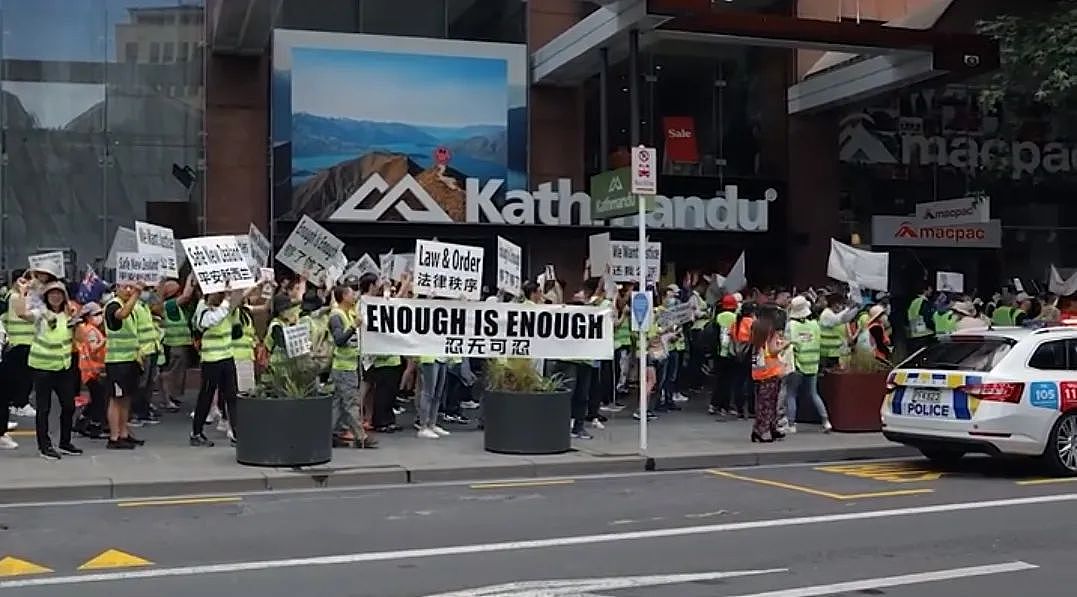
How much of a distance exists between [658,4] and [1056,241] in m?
14.8

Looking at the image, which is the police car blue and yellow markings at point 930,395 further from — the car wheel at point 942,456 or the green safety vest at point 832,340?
the green safety vest at point 832,340

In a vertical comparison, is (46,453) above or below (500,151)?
below

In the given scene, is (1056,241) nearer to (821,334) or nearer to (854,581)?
(821,334)

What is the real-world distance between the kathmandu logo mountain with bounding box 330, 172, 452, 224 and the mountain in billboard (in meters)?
0.07

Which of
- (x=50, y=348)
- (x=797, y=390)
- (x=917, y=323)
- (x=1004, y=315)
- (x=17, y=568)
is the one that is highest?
(x=1004, y=315)

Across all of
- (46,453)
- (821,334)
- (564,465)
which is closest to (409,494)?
(564,465)

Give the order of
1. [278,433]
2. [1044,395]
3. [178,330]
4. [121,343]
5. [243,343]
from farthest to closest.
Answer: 1. [178,330]
2. [243,343]
3. [121,343]
4. [278,433]
5. [1044,395]

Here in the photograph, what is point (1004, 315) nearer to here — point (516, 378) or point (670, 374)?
point (670, 374)

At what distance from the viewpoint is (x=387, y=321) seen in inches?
549

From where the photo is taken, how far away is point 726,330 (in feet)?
56.9

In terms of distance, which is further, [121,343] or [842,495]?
[121,343]

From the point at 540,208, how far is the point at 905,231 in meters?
8.43

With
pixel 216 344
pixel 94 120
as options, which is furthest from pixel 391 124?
pixel 216 344

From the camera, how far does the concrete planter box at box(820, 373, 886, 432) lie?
15.6 m
